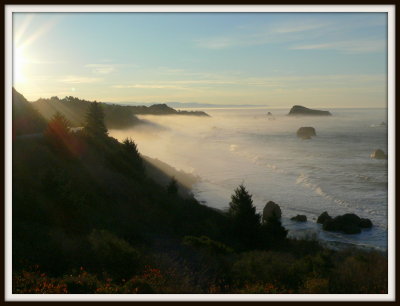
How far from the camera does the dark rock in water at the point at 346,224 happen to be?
3928 cm

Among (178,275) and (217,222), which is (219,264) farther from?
(217,222)

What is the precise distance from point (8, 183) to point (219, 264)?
872 cm

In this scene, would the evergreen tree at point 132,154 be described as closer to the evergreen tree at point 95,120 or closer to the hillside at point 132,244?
the hillside at point 132,244

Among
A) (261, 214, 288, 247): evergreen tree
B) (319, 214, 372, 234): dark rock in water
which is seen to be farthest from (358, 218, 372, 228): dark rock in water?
(261, 214, 288, 247): evergreen tree

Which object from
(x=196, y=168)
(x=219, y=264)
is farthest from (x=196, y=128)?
(x=219, y=264)

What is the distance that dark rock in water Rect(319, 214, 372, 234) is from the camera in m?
39.3

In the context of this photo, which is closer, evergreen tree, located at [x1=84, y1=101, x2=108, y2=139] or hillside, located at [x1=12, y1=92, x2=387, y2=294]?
hillside, located at [x1=12, y1=92, x2=387, y2=294]

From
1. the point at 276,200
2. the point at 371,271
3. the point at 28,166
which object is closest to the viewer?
the point at 371,271

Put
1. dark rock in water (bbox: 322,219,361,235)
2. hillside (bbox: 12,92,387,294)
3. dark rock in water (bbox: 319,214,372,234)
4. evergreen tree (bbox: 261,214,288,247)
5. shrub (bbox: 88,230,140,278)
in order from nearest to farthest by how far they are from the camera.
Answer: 1. hillside (bbox: 12,92,387,294)
2. shrub (bbox: 88,230,140,278)
3. evergreen tree (bbox: 261,214,288,247)
4. dark rock in water (bbox: 322,219,361,235)
5. dark rock in water (bbox: 319,214,372,234)

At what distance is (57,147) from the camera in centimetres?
3356

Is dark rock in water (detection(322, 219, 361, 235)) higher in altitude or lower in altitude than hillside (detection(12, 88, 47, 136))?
lower

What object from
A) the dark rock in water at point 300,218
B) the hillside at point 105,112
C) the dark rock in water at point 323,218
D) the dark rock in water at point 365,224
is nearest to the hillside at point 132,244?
the dark rock in water at point 300,218

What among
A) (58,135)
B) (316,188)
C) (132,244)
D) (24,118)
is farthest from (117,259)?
(316,188)

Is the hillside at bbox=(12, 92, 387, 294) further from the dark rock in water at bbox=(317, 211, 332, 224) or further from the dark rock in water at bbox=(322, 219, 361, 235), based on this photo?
the dark rock in water at bbox=(317, 211, 332, 224)
